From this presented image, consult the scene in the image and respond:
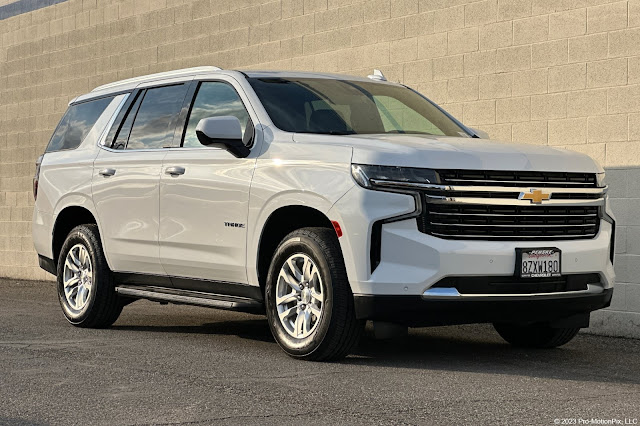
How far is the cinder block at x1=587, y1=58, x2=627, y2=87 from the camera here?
985 cm

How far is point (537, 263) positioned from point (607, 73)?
3.44 m

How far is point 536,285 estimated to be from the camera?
7156 mm

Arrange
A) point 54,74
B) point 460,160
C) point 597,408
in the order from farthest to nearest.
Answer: point 54,74, point 460,160, point 597,408

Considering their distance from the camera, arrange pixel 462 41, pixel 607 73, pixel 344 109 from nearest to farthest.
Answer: pixel 344 109 → pixel 607 73 → pixel 462 41

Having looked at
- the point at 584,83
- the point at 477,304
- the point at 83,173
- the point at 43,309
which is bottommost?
the point at 43,309

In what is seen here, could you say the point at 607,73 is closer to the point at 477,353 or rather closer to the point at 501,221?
the point at 477,353

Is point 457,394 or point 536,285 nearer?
point 457,394

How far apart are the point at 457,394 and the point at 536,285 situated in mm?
1228

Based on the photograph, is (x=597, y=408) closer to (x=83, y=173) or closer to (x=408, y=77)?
(x=83, y=173)

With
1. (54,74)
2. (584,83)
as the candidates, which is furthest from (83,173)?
(54,74)

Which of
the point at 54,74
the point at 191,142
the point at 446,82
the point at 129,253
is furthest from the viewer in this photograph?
the point at 54,74

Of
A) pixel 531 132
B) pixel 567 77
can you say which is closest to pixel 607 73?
pixel 567 77

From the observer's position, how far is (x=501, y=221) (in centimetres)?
709

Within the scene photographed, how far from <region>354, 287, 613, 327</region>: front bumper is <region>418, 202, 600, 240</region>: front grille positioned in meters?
0.40
